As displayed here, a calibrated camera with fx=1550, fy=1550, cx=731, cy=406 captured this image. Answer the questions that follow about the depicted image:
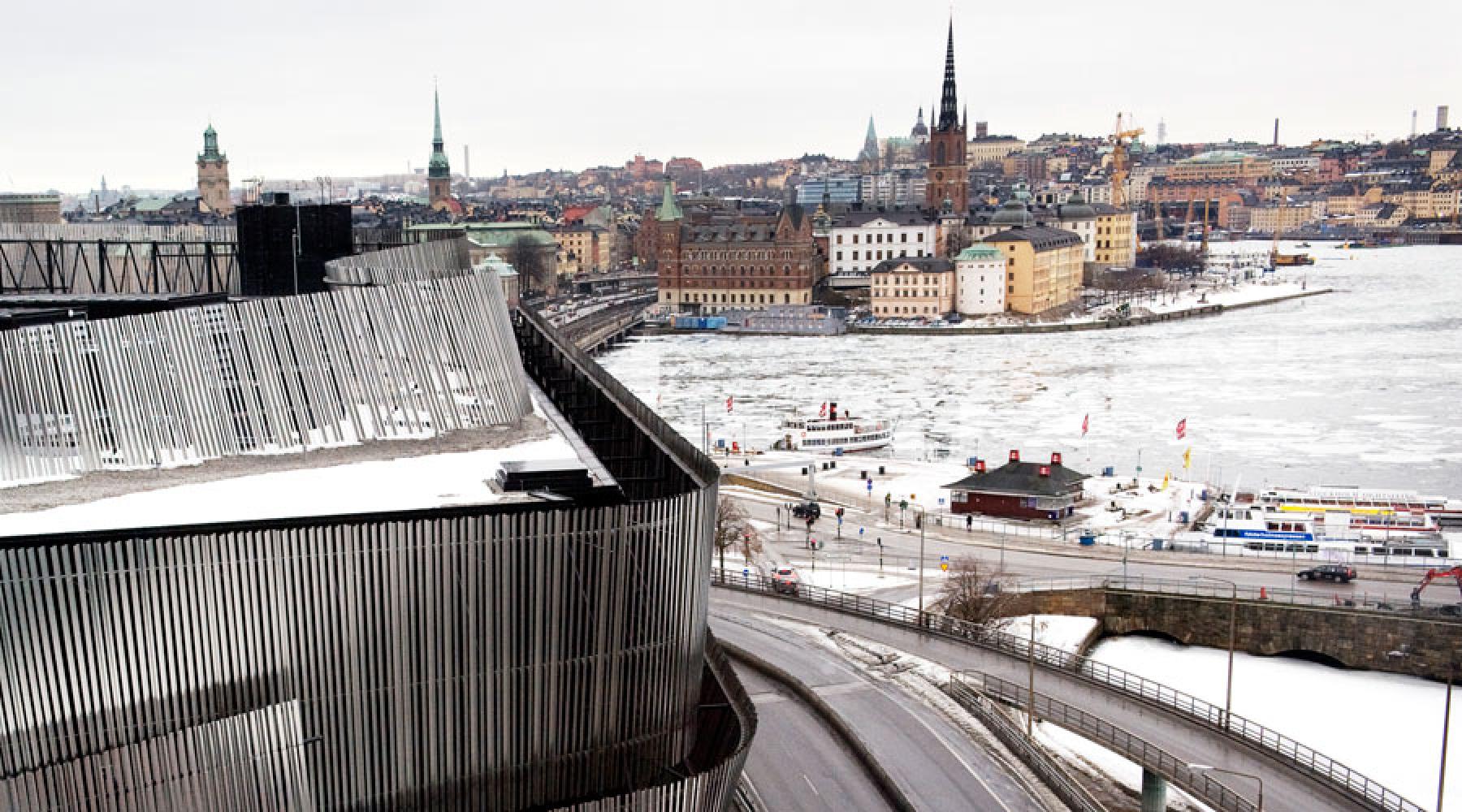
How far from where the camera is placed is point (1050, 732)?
74.3 ft

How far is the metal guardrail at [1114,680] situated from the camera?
19.4 metres

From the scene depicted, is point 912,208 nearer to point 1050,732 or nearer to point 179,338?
point 1050,732

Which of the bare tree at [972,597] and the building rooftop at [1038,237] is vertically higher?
the building rooftop at [1038,237]

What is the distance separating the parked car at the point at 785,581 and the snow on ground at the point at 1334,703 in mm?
5785

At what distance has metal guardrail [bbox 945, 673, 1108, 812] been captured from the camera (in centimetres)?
1756

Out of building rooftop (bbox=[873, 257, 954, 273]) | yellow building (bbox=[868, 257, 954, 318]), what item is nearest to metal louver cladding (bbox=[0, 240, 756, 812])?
yellow building (bbox=[868, 257, 954, 318])

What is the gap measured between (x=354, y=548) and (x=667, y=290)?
9903 cm

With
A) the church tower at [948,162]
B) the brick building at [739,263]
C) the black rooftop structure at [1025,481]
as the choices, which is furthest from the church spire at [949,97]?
the black rooftop structure at [1025,481]

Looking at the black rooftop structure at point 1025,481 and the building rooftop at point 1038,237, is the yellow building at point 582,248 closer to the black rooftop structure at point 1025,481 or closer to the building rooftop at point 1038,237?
the building rooftop at point 1038,237

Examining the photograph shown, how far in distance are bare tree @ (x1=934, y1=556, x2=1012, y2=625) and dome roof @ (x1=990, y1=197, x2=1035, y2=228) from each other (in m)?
86.9

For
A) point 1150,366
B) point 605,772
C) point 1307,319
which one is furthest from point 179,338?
point 1307,319

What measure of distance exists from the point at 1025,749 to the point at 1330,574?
15072 mm

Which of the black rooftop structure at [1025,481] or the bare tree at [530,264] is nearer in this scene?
the black rooftop structure at [1025,481]

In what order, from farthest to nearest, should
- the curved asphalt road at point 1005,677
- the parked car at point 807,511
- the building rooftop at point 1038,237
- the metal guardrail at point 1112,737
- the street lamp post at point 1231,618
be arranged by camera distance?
the building rooftop at point 1038,237 → the parked car at point 807,511 → the street lamp post at point 1231,618 → the curved asphalt road at point 1005,677 → the metal guardrail at point 1112,737
